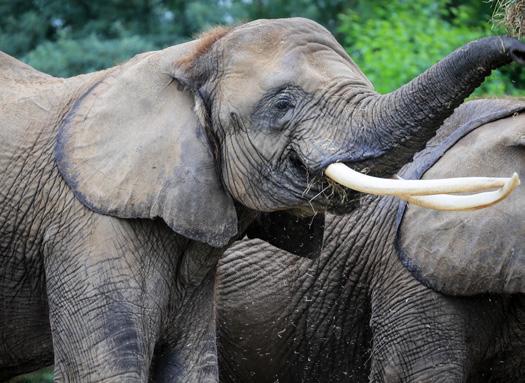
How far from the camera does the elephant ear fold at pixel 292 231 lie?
7.07 meters

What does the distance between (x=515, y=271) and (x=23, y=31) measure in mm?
8267

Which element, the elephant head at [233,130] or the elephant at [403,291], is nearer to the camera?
the elephant head at [233,130]

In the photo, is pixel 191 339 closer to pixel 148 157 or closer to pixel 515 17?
pixel 148 157

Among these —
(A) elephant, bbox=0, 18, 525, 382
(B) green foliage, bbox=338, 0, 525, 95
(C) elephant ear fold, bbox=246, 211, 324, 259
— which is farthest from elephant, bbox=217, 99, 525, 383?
(B) green foliage, bbox=338, 0, 525, 95

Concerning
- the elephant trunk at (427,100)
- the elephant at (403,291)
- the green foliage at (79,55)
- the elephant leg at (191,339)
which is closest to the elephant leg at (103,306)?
the elephant leg at (191,339)

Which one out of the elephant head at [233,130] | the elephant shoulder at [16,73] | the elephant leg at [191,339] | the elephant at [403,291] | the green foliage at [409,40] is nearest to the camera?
the elephant head at [233,130]

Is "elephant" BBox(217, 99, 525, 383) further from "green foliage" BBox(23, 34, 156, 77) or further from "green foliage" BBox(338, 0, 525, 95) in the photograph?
"green foliage" BBox(23, 34, 156, 77)

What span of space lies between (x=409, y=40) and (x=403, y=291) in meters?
6.93

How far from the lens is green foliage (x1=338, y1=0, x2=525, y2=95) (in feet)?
42.7

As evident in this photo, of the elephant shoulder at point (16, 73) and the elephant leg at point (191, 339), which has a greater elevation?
the elephant shoulder at point (16, 73)

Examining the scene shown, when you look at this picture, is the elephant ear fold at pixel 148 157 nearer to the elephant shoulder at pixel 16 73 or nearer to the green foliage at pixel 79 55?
the elephant shoulder at pixel 16 73

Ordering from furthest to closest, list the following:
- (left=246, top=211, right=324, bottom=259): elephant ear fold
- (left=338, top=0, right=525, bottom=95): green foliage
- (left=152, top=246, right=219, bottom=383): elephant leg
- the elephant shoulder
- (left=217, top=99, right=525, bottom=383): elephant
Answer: (left=338, top=0, right=525, bottom=95): green foliage < (left=217, top=99, right=525, bottom=383): elephant < the elephant shoulder < (left=246, top=211, right=324, bottom=259): elephant ear fold < (left=152, top=246, right=219, bottom=383): elephant leg

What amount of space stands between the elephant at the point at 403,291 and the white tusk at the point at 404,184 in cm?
156

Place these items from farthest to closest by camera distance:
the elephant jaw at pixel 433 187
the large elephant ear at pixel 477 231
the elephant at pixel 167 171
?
the large elephant ear at pixel 477 231
the elephant at pixel 167 171
the elephant jaw at pixel 433 187
